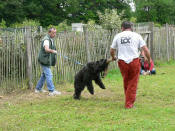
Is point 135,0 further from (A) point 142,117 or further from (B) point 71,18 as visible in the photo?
(A) point 142,117

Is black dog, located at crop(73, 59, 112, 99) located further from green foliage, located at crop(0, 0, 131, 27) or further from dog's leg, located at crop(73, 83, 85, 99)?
green foliage, located at crop(0, 0, 131, 27)

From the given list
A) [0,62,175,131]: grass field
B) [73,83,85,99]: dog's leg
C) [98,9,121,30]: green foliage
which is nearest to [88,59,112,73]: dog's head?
[73,83,85,99]: dog's leg

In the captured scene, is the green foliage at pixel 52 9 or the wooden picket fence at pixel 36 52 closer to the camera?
the wooden picket fence at pixel 36 52

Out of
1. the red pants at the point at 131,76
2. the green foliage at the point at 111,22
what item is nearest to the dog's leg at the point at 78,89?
the red pants at the point at 131,76

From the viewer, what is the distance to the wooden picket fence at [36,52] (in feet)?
29.4

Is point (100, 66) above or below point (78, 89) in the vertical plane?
above

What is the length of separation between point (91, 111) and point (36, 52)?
3.72 metres

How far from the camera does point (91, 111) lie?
6488 millimetres

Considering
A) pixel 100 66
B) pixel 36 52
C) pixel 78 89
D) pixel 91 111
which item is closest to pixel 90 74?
pixel 100 66

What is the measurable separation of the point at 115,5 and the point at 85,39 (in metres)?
40.3

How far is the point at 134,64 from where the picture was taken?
21.1 ft

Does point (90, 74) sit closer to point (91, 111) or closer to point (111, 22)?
point (91, 111)

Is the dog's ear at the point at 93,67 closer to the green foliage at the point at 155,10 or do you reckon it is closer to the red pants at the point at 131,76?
the red pants at the point at 131,76

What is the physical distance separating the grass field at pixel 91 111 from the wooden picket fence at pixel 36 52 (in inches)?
22.7
